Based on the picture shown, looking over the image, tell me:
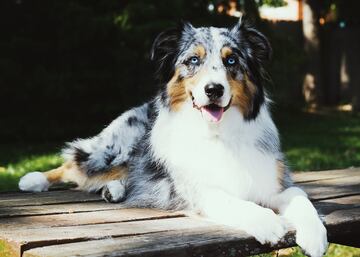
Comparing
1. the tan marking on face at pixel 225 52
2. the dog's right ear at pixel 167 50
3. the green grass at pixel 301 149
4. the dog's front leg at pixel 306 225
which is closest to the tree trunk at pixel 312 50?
the green grass at pixel 301 149

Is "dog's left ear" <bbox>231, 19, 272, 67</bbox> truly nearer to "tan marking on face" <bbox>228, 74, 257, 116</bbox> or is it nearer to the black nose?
"tan marking on face" <bbox>228, 74, 257, 116</bbox>

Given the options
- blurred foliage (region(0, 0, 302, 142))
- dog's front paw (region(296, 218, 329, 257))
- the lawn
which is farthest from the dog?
blurred foliage (region(0, 0, 302, 142))

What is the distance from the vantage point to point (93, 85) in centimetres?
1062

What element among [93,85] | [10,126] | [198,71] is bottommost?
[10,126]

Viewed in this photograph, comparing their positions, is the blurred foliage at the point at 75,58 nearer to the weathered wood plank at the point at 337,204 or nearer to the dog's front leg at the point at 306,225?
the weathered wood plank at the point at 337,204

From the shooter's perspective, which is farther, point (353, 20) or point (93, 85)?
point (353, 20)

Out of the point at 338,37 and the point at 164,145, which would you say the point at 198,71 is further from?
the point at 338,37

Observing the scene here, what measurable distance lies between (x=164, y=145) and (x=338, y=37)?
17.5m

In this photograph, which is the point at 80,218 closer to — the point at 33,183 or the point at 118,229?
the point at 118,229

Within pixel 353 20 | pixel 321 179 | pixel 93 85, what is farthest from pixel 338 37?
pixel 321 179

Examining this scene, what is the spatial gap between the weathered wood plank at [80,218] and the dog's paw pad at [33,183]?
1.09 metres

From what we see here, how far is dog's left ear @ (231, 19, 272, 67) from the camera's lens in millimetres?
3785

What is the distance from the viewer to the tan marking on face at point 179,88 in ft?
11.5

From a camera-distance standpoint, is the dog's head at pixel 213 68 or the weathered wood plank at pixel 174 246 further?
the dog's head at pixel 213 68
